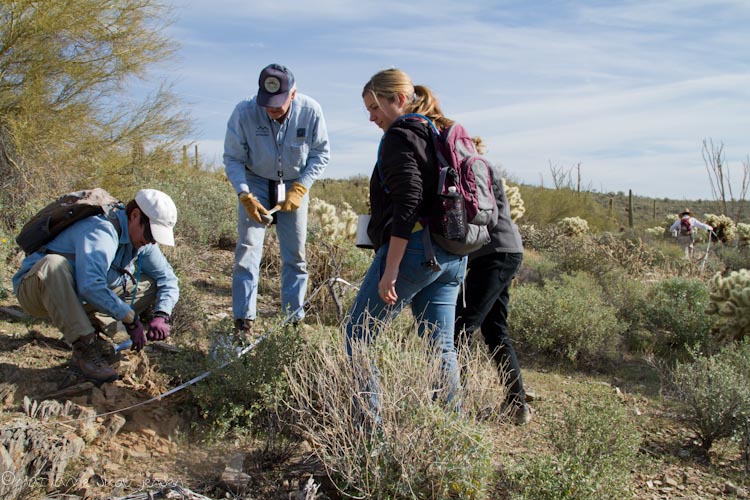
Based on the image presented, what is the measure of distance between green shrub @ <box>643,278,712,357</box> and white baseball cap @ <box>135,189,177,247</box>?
4.52 meters

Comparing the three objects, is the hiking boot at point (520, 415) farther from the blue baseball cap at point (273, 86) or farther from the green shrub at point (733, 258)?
the green shrub at point (733, 258)

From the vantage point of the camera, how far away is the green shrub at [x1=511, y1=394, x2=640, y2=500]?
3.01 metres

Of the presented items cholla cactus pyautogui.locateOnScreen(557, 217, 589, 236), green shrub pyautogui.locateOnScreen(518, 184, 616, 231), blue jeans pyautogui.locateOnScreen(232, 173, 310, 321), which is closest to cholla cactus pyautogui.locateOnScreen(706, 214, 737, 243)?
green shrub pyautogui.locateOnScreen(518, 184, 616, 231)

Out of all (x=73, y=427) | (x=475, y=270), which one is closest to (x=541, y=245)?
(x=475, y=270)

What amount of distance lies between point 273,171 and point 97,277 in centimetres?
147

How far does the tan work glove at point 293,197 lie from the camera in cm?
478

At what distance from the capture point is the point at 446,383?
3.25 meters

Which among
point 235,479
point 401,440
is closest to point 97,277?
point 235,479

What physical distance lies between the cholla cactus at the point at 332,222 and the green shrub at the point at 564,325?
2.20 metres

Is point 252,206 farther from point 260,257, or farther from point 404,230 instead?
point 404,230

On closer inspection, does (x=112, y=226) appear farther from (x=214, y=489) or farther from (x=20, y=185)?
(x=20, y=185)

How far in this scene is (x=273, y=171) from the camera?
4.83m

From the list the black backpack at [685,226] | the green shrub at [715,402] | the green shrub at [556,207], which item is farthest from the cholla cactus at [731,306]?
the green shrub at [556,207]

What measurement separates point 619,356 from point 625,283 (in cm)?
198
